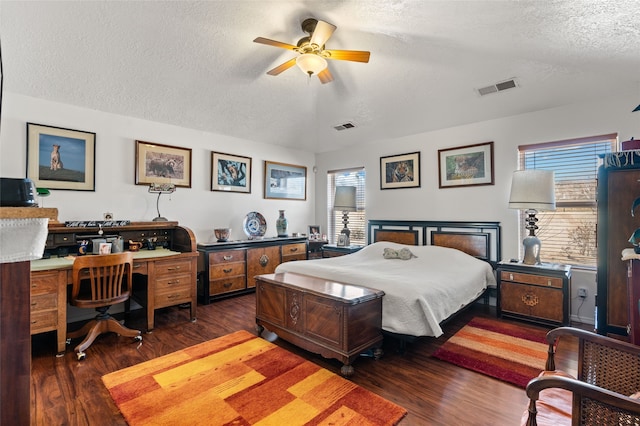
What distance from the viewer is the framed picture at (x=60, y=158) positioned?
330cm

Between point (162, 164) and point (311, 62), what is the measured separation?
2763 mm

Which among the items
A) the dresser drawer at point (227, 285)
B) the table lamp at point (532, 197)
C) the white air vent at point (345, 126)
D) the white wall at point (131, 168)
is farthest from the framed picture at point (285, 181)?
the table lamp at point (532, 197)

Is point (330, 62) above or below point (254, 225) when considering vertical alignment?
above

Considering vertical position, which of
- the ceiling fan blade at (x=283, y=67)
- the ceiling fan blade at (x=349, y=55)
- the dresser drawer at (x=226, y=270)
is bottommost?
the dresser drawer at (x=226, y=270)

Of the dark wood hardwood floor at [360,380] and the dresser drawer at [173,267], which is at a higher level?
the dresser drawer at [173,267]

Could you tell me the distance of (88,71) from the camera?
3.15m

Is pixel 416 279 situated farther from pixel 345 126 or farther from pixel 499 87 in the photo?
pixel 345 126

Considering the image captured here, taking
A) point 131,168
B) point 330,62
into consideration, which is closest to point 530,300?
point 330,62

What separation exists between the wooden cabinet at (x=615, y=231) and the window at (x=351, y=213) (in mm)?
3390

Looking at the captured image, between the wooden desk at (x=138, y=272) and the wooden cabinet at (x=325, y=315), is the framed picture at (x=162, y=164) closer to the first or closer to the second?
the wooden desk at (x=138, y=272)

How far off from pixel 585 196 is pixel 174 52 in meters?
4.79

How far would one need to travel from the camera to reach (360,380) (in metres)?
2.31

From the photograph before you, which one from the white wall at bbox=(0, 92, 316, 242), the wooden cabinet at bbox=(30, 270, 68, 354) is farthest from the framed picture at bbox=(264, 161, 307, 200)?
the wooden cabinet at bbox=(30, 270, 68, 354)

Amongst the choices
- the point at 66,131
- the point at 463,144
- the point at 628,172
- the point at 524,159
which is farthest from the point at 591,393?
the point at 66,131
